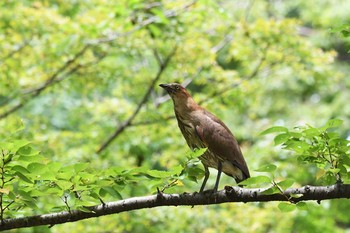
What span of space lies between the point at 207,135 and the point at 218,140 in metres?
0.06

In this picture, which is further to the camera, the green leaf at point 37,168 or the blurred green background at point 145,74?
the blurred green background at point 145,74

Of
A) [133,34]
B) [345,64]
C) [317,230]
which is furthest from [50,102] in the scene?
[345,64]

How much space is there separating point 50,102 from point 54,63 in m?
1.87

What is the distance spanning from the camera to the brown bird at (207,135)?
269cm

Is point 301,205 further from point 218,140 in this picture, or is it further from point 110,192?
point 110,192

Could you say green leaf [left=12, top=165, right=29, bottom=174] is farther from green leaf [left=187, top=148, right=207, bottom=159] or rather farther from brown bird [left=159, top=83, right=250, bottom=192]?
brown bird [left=159, top=83, right=250, bottom=192]

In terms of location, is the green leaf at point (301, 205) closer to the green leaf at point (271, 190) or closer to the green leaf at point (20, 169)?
the green leaf at point (271, 190)

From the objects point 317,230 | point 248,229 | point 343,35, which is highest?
point 343,35

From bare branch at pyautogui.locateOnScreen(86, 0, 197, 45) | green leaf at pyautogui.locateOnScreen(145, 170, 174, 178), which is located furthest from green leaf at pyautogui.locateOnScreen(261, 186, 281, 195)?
bare branch at pyautogui.locateOnScreen(86, 0, 197, 45)

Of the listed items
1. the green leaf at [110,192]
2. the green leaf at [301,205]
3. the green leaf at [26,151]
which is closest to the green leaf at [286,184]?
the green leaf at [301,205]

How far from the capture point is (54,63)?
5.98 m

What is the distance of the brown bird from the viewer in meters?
2.69

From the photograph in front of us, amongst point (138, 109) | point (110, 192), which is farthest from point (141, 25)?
point (110, 192)

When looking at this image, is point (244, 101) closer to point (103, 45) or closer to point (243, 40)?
point (243, 40)
